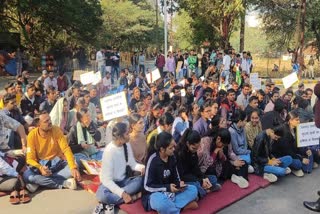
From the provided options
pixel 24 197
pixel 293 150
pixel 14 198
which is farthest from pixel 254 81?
pixel 14 198

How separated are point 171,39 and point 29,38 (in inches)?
1094

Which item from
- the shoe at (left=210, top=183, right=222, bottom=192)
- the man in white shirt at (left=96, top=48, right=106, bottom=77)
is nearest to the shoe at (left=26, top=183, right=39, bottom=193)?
the shoe at (left=210, top=183, right=222, bottom=192)

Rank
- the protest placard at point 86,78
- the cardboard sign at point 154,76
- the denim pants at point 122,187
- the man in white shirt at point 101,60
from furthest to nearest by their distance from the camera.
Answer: the man in white shirt at point 101,60 < the cardboard sign at point 154,76 < the protest placard at point 86,78 < the denim pants at point 122,187

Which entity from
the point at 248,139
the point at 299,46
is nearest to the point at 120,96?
the point at 248,139

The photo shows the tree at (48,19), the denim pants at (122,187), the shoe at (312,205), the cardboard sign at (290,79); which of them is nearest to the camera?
the denim pants at (122,187)

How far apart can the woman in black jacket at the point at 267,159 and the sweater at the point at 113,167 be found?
91.7 inches

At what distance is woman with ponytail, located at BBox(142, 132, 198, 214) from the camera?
14.2 feet

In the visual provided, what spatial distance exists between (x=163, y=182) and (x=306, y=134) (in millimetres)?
2701

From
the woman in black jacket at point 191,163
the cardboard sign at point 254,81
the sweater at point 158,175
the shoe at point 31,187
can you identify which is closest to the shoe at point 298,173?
the woman in black jacket at point 191,163

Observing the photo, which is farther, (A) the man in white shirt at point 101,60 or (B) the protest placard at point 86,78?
(A) the man in white shirt at point 101,60

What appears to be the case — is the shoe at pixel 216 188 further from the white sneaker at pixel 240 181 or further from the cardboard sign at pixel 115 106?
the cardboard sign at pixel 115 106

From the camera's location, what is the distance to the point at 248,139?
6.39 metres

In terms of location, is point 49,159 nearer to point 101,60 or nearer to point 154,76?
point 154,76

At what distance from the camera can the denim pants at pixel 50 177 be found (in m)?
5.18
